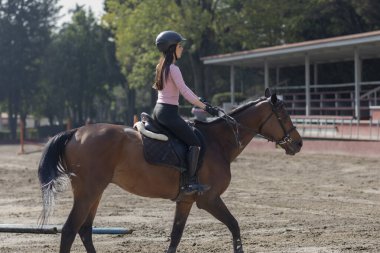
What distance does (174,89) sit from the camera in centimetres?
882

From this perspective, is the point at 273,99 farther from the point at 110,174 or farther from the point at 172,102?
the point at 110,174

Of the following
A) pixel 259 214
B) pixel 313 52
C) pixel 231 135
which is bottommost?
pixel 259 214

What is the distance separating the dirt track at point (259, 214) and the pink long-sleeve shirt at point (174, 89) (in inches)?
83.7

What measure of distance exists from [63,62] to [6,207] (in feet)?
177

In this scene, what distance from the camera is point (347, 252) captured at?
914 cm

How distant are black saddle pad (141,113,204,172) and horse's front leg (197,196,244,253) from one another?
0.51m

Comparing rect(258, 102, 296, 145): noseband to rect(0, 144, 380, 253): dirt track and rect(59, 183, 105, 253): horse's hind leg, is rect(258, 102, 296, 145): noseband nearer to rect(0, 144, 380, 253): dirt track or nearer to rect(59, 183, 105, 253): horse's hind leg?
rect(0, 144, 380, 253): dirt track

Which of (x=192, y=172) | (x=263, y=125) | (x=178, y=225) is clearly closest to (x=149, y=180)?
(x=192, y=172)

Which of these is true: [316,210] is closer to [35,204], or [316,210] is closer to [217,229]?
[217,229]

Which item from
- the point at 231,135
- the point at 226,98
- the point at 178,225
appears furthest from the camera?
the point at 226,98

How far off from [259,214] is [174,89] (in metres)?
5.03

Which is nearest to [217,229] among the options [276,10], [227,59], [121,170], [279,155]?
[121,170]

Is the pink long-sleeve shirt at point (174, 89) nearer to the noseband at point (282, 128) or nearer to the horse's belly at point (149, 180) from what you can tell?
the horse's belly at point (149, 180)

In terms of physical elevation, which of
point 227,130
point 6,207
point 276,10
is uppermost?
point 276,10
